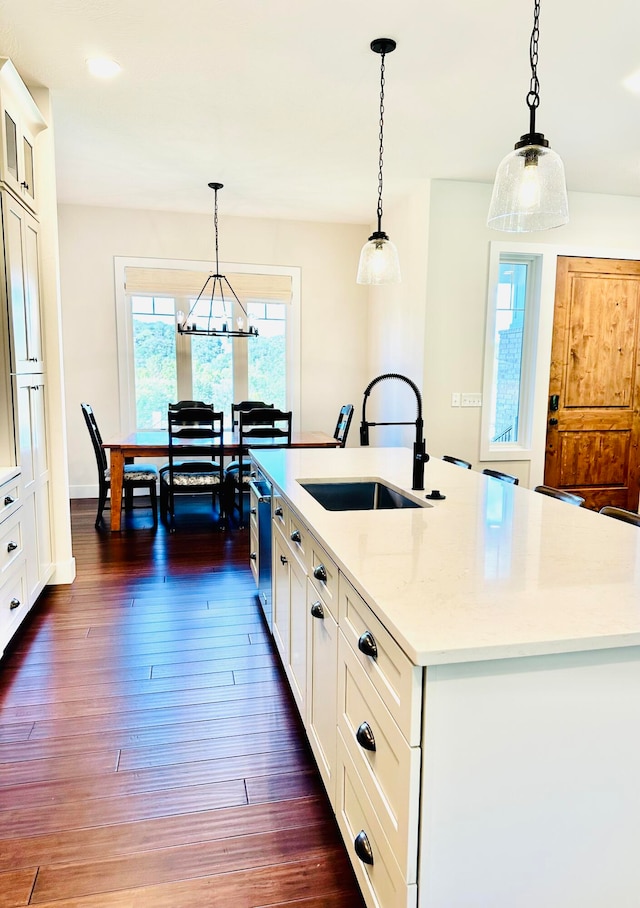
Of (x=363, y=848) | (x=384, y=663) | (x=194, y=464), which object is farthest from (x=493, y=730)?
(x=194, y=464)

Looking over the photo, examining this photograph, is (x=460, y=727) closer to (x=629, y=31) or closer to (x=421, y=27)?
(x=421, y=27)

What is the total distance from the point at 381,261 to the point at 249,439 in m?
2.94

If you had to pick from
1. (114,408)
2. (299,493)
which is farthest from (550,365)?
(114,408)

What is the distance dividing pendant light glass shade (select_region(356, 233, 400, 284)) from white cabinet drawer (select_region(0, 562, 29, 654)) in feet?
7.49

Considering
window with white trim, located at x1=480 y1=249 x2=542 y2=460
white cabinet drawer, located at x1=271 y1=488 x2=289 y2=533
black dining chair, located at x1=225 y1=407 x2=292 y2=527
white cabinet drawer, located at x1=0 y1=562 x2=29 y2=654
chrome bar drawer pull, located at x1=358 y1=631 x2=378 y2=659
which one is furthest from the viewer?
window with white trim, located at x1=480 y1=249 x2=542 y2=460

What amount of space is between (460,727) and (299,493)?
1.24m

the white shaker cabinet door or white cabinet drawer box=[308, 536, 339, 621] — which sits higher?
the white shaker cabinet door

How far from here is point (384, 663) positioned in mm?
1145

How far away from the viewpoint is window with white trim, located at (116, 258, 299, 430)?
19.2 feet

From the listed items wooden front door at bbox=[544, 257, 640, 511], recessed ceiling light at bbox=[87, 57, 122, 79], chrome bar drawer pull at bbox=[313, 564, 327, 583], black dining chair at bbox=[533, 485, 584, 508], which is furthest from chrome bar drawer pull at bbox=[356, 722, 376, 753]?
wooden front door at bbox=[544, 257, 640, 511]

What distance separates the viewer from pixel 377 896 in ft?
3.98

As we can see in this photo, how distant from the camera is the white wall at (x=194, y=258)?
571 cm

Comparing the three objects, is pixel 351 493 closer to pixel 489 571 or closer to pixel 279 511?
pixel 279 511

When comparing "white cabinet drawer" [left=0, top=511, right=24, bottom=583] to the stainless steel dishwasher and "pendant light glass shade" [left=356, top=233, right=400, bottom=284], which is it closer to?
the stainless steel dishwasher
